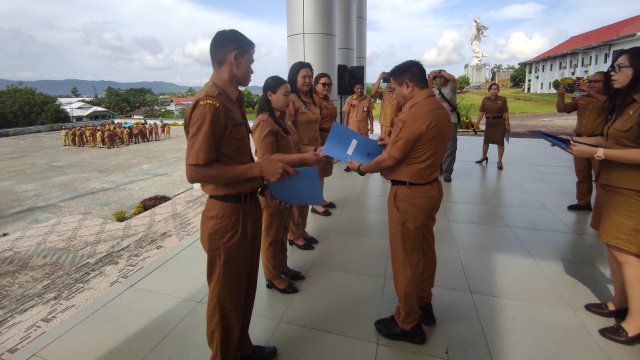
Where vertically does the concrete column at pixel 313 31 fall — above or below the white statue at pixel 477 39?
below

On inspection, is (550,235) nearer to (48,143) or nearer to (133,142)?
(133,142)

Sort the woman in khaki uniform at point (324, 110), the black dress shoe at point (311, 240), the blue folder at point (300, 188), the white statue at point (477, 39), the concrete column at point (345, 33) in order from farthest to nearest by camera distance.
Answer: the white statue at point (477, 39) → the concrete column at point (345, 33) → the woman in khaki uniform at point (324, 110) → the black dress shoe at point (311, 240) → the blue folder at point (300, 188)

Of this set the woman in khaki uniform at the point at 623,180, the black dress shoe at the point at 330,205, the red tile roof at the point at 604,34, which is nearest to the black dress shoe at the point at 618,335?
the woman in khaki uniform at the point at 623,180

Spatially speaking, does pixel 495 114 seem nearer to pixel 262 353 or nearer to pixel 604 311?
pixel 604 311

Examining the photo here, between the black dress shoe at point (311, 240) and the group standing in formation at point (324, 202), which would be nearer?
the group standing in formation at point (324, 202)

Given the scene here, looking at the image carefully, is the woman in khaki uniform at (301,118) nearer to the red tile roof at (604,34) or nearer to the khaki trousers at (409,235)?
the khaki trousers at (409,235)

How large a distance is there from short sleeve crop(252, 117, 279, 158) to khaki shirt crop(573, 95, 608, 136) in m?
3.54

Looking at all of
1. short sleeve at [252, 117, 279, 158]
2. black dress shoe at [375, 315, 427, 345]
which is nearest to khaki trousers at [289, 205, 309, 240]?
short sleeve at [252, 117, 279, 158]

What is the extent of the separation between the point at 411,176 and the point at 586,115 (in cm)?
324

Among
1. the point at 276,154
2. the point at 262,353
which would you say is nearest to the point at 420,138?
the point at 276,154

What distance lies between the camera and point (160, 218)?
5227 millimetres

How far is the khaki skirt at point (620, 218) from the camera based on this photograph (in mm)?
1756

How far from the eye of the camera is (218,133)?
135 cm

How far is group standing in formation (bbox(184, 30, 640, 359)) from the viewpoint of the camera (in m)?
1.41
